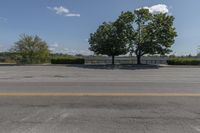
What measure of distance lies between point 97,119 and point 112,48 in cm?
3876

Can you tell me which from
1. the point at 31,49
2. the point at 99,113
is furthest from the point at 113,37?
the point at 99,113

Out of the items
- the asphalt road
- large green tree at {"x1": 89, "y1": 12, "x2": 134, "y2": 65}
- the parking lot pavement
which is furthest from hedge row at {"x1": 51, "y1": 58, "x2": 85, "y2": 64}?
the parking lot pavement

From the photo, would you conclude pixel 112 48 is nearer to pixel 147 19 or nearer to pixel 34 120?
pixel 147 19

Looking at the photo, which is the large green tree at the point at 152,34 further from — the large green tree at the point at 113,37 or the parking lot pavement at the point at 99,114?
the parking lot pavement at the point at 99,114

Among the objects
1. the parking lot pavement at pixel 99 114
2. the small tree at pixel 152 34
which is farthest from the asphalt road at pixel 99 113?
the small tree at pixel 152 34

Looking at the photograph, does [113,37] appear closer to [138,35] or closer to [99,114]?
[138,35]

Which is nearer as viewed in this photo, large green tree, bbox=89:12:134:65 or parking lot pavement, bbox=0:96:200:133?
parking lot pavement, bbox=0:96:200:133

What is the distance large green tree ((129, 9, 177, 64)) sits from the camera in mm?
43031

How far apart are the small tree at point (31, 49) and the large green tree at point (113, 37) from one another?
846cm

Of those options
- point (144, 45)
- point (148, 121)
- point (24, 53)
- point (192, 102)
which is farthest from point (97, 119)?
point (24, 53)

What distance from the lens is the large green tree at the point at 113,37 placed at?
147 ft

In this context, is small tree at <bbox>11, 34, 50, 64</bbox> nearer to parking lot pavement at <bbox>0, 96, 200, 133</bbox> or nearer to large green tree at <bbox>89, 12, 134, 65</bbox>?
large green tree at <bbox>89, 12, 134, 65</bbox>

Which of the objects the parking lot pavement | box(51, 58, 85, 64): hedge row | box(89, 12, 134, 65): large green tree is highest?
box(89, 12, 134, 65): large green tree

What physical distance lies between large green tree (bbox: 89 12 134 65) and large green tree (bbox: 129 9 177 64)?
1.07 meters
